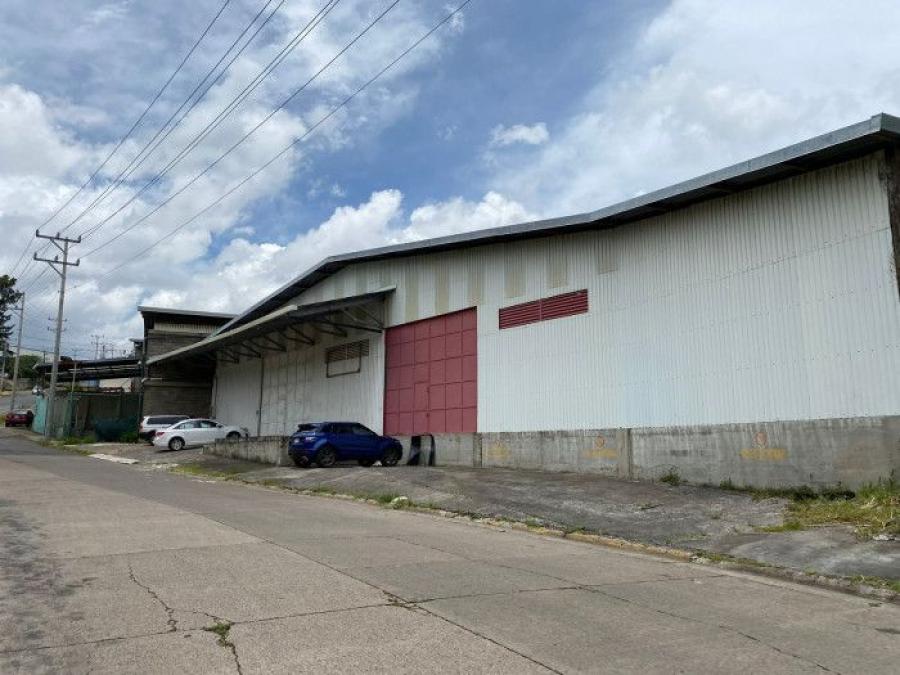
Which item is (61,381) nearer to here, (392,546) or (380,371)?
(380,371)

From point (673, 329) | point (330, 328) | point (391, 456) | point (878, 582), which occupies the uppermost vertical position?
point (330, 328)

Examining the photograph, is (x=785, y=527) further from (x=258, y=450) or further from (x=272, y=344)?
(x=272, y=344)

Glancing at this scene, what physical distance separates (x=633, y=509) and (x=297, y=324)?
2218 centimetres

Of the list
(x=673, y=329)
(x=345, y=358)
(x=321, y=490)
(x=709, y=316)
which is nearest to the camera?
(x=709, y=316)

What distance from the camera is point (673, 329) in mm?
17781

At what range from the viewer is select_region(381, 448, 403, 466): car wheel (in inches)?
993

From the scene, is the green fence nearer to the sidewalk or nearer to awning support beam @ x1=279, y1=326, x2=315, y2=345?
awning support beam @ x1=279, y1=326, x2=315, y2=345

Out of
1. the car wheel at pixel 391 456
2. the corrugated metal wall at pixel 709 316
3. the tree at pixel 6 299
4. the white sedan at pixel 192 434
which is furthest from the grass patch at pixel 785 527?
the tree at pixel 6 299

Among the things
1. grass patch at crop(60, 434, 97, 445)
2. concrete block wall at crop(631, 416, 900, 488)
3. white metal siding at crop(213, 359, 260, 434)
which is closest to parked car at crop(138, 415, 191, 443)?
white metal siding at crop(213, 359, 260, 434)

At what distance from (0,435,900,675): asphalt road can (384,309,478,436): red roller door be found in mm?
13053

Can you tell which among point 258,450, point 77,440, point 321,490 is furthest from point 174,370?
point 321,490

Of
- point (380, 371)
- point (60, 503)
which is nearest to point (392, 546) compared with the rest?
point (60, 503)

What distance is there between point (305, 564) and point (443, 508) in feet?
23.5

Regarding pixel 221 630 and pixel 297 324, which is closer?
pixel 221 630
